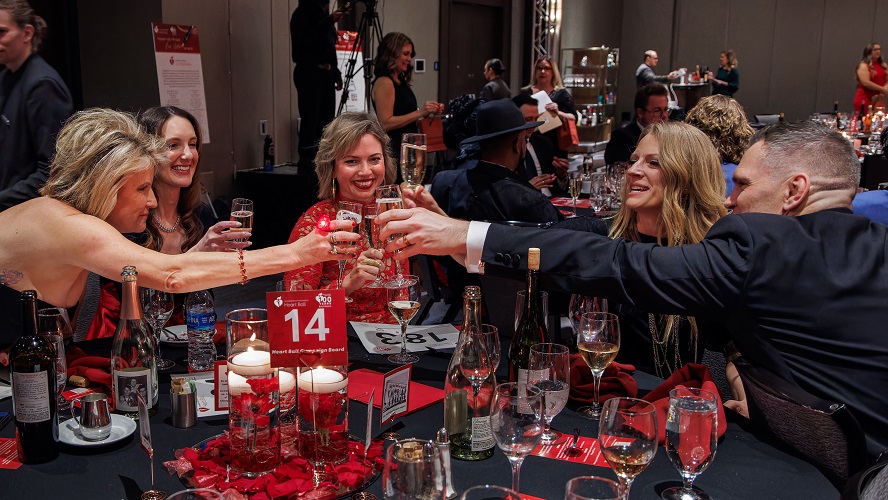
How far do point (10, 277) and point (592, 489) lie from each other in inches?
77.2

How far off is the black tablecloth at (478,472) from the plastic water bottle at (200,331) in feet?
1.15

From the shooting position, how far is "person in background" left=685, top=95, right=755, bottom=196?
438 cm

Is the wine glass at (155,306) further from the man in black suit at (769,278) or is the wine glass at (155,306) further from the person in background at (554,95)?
the person in background at (554,95)

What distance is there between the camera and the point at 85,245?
2.31m

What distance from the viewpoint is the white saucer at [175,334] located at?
2385 mm

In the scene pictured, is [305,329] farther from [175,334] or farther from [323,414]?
[175,334]

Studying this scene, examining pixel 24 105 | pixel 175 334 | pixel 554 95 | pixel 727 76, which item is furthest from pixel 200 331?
pixel 727 76

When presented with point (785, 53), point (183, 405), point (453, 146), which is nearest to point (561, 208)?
point (453, 146)

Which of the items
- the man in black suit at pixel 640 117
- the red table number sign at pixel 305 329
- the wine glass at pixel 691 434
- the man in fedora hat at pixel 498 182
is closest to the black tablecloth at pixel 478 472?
the wine glass at pixel 691 434

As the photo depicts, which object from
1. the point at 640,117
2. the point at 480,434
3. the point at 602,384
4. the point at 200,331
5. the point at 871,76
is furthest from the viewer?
the point at 871,76

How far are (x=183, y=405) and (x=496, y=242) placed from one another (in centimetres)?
86

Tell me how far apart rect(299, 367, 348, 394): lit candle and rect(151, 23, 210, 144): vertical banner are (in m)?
4.80

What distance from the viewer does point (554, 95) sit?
772 cm

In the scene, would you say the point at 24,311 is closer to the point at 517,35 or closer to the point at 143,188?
the point at 143,188
